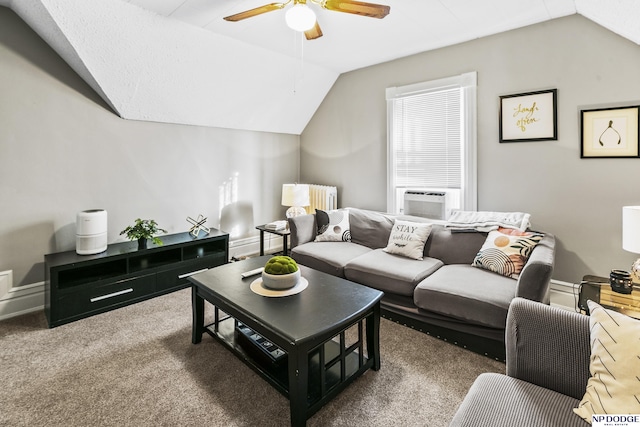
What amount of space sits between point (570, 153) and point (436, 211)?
4.19 feet

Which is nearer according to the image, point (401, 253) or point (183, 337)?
point (183, 337)

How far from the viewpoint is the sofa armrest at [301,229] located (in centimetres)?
360

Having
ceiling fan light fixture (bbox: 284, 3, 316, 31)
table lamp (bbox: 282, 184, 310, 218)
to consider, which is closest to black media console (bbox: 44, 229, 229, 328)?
table lamp (bbox: 282, 184, 310, 218)

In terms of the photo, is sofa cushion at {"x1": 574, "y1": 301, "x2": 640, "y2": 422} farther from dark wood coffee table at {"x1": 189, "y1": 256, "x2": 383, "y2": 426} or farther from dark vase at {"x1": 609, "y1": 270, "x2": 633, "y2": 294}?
dark vase at {"x1": 609, "y1": 270, "x2": 633, "y2": 294}

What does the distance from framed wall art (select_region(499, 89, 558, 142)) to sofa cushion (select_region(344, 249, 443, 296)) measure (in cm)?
146

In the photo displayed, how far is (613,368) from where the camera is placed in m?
1.03

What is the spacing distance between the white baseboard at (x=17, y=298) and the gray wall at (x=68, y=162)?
0.06 metres

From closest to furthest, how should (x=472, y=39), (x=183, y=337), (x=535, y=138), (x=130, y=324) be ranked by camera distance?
1. (x=183, y=337)
2. (x=130, y=324)
3. (x=535, y=138)
4. (x=472, y=39)

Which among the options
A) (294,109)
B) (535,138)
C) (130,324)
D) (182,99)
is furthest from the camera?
(294,109)

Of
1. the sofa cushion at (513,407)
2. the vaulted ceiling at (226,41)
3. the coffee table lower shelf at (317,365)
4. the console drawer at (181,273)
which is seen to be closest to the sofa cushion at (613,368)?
the sofa cushion at (513,407)

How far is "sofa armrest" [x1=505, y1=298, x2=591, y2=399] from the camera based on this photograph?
1.22m

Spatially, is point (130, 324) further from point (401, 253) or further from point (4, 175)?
→ point (401, 253)

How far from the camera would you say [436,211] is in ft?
11.7

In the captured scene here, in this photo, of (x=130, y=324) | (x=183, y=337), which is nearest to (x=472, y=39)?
(x=183, y=337)
